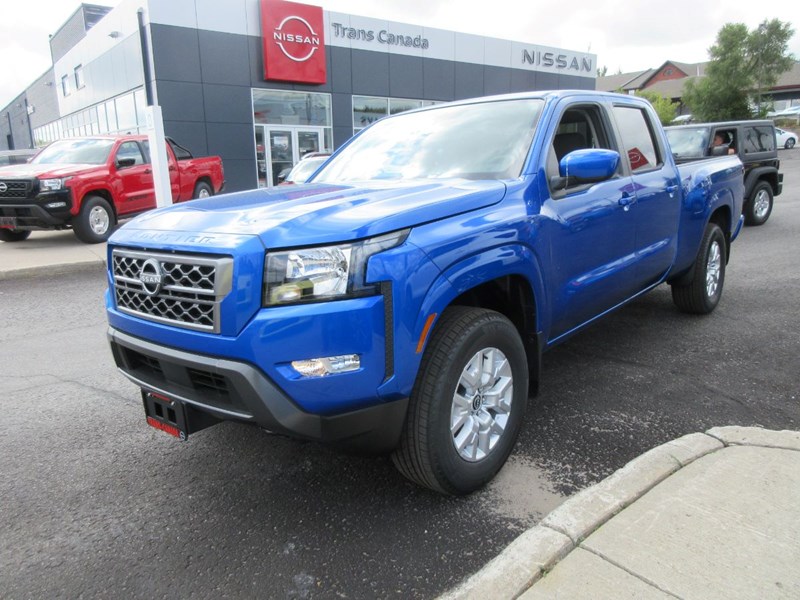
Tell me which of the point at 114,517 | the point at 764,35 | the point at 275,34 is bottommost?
the point at 114,517

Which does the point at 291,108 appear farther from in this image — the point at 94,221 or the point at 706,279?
the point at 706,279

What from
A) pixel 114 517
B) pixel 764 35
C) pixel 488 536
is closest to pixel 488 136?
pixel 488 536

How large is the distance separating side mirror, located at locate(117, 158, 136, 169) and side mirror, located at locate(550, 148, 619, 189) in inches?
393

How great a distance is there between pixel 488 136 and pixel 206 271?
189cm

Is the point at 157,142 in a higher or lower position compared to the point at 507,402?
higher

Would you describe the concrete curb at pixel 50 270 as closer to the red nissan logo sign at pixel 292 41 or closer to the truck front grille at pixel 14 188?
the truck front grille at pixel 14 188

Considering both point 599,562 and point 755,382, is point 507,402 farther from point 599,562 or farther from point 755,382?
point 755,382

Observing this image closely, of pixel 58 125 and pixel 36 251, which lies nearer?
pixel 36 251

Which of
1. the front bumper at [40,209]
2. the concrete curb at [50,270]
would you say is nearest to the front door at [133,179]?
the front bumper at [40,209]

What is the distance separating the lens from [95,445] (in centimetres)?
348

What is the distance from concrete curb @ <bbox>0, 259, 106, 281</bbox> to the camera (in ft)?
28.2

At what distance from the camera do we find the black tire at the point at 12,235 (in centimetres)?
1144

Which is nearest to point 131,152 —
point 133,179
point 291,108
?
point 133,179

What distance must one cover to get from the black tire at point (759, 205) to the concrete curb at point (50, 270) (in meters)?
11.5
